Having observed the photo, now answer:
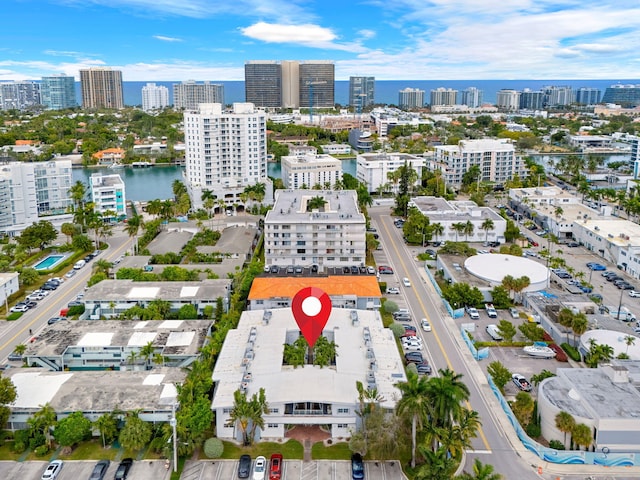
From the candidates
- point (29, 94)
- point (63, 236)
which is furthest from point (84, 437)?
point (29, 94)

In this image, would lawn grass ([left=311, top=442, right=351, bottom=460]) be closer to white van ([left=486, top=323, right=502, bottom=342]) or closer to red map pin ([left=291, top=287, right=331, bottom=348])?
red map pin ([left=291, top=287, right=331, bottom=348])

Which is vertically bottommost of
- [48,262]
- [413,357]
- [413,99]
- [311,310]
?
[413,357]

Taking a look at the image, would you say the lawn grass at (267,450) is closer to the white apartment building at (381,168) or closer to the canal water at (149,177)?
the white apartment building at (381,168)

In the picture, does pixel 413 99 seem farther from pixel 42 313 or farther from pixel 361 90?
pixel 42 313

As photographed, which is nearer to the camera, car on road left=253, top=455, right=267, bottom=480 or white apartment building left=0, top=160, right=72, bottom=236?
car on road left=253, top=455, right=267, bottom=480

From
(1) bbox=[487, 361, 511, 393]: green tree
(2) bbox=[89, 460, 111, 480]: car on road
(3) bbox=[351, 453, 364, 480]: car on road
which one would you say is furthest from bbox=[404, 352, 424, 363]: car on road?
(2) bbox=[89, 460, 111, 480]: car on road

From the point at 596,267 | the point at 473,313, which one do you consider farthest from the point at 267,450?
the point at 596,267
